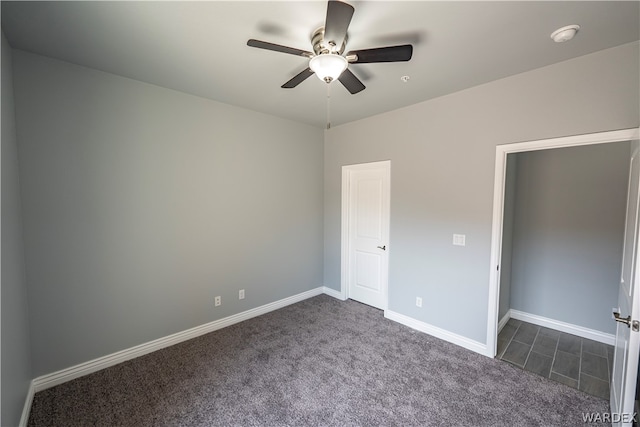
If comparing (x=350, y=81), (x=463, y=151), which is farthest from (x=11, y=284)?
(x=463, y=151)

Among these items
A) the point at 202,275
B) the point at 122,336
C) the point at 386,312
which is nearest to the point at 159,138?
the point at 202,275

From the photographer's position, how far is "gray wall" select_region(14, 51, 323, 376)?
2119 millimetres

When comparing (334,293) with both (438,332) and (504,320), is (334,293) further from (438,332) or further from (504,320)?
(504,320)

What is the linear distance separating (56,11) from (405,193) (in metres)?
3.29

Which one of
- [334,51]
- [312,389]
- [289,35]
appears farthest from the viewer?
[312,389]

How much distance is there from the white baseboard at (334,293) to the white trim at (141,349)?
0.73m

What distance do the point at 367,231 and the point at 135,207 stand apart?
2838 millimetres

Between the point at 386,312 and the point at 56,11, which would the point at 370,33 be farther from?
the point at 386,312

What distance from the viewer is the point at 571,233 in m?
3.12

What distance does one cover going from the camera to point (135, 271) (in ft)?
8.42

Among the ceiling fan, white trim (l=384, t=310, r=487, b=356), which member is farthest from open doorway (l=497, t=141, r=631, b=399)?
the ceiling fan

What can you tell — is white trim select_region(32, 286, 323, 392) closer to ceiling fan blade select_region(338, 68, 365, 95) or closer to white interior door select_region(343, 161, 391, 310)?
white interior door select_region(343, 161, 391, 310)

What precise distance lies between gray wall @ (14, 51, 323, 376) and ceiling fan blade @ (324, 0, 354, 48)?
2.04 m

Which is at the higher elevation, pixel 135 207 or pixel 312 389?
pixel 135 207
